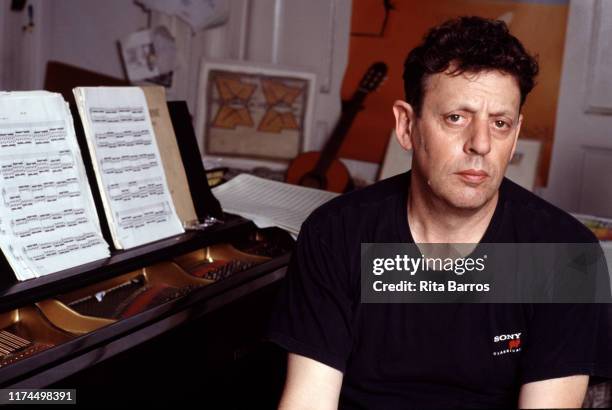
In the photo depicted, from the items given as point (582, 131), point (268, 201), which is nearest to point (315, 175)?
point (268, 201)

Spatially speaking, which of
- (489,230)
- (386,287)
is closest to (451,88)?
(489,230)

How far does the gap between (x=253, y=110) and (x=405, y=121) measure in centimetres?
229

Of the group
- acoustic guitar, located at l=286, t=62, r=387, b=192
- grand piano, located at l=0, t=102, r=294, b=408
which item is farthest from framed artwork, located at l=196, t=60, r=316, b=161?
grand piano, located at l=0, t=102, r=294, b=408

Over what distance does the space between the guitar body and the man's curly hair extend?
1764 mm

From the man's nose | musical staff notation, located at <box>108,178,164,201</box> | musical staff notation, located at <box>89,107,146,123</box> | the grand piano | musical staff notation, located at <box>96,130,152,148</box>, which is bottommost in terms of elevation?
the grand piano

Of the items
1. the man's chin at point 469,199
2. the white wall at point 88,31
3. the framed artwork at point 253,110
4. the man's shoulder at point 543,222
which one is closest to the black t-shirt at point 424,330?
the man's shoulder at point 543,222

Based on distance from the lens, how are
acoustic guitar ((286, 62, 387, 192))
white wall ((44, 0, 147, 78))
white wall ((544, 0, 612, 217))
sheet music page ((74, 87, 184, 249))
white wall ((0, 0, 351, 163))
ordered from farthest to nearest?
1. white wall ((44, 0, 147, 78))
2. white wall ((0, 0, 351, 163))
3. acoustic guitar ((286, 62, 387, 192))
4. white wall ((544, 0, 612, 217))
5. sheet music page ((74, 87, 184, 249))

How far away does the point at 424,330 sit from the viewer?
1.63 metres

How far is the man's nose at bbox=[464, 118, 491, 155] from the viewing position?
1530 mm

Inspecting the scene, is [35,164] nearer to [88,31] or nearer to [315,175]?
[315,175]

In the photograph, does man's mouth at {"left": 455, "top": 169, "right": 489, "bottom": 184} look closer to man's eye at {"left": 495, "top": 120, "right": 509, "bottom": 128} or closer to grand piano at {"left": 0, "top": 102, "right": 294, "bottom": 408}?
man's eye at {"left": 495, "top": 120, "right": 509, "bottom": 128}

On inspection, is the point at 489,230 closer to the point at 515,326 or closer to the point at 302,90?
the point at 515,326

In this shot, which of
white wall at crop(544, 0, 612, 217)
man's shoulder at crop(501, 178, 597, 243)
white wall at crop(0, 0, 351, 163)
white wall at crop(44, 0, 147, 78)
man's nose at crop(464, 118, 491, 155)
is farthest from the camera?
white wall at crop(44, 0, 147, 78)

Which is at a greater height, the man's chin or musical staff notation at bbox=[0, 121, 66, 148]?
musical staff notation at bbox=[0, 121, 66, 148]
